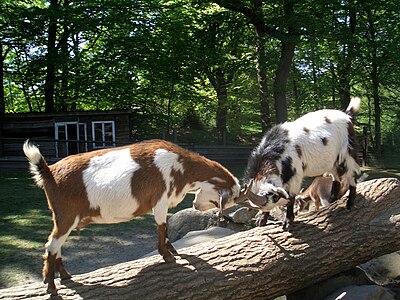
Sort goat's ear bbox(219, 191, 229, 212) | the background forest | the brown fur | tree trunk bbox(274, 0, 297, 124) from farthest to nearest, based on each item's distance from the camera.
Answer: the background forest < tree trunk bbox(274, 0, 297, 124) < the brown fur < goat's ear bbox(219, 191, 229, 212)

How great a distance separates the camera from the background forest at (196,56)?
1959 cm

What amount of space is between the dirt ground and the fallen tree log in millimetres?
2778

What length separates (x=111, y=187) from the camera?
3711mm

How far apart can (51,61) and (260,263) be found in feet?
61.5

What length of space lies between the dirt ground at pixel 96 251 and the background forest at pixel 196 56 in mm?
12159

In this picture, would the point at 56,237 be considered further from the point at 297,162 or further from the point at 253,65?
the point at 253,65

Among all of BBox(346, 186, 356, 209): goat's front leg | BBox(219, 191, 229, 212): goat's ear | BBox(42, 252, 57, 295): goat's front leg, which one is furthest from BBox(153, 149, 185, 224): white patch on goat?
BBox(346, 186, 356, 209): goat's front leg

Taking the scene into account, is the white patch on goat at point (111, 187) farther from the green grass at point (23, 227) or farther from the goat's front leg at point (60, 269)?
the green grass at point (23, 227)

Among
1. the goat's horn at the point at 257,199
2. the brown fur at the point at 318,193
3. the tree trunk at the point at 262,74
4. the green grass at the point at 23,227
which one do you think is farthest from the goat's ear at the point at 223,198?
the tree trunk at the point at 262,74

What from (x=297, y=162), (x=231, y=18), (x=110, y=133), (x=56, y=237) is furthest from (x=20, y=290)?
(x=231, y=18)

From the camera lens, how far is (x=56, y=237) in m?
3.61

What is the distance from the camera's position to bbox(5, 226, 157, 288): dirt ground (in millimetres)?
6645

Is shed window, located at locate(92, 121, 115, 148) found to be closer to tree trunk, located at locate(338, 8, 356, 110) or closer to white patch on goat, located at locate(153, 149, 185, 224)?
tree trunk, located at locate(338, 8, 356, 110)

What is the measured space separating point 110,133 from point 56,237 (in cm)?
1808
